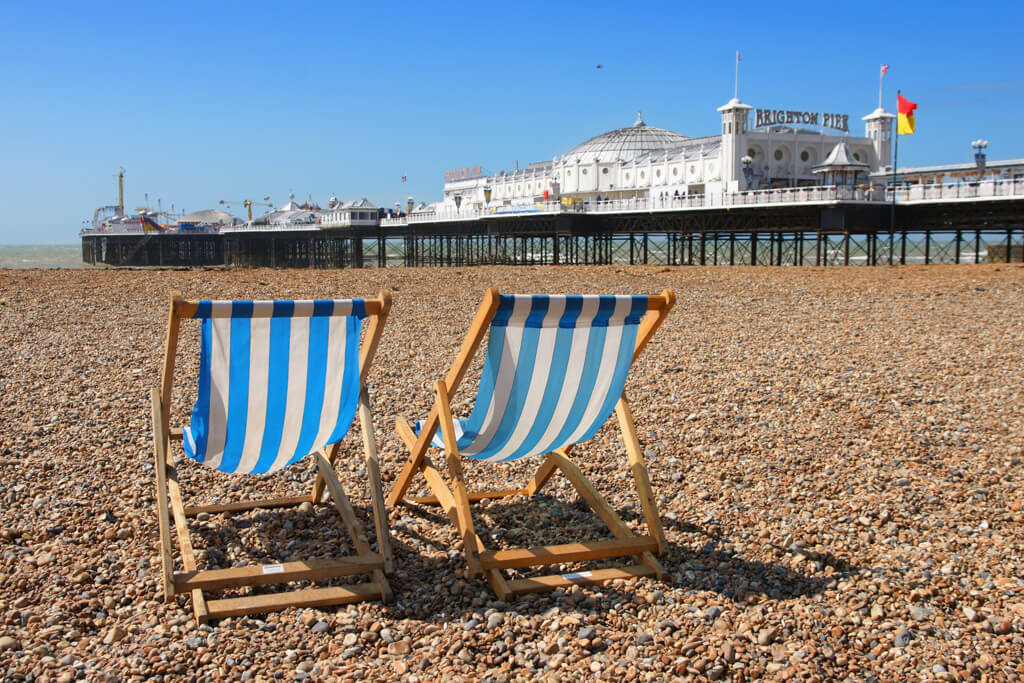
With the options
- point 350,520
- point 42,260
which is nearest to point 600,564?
point 350,520

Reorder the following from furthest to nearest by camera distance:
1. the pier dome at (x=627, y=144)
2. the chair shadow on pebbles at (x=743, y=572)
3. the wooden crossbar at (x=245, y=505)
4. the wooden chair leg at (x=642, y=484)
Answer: the pier dome at (x=627, y=144) → the wooden crossbar at (x=245, y=505) → the wooden chair leg at (x=642, y=484) → the chair shadow on pebbles at (x=743, y=572)

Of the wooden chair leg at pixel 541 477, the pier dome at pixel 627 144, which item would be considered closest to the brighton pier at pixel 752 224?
the pier dome at pixel 627 144

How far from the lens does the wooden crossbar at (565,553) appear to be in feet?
9.40

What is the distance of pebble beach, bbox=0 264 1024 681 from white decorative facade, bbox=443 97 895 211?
2312cm

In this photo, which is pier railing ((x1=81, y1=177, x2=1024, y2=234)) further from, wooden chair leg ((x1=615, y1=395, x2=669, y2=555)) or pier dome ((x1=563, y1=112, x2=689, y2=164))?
wooden chair leg ((x1=615, y1=395, x2=669, y2=555))

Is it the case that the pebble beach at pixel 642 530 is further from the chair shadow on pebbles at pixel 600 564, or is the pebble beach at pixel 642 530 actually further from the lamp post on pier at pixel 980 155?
the lamp post on pier at pixel 980 155

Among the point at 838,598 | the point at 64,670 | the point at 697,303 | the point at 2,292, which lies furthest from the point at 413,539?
the point at 2,292

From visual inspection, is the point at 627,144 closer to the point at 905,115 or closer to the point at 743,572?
the point at 905,115

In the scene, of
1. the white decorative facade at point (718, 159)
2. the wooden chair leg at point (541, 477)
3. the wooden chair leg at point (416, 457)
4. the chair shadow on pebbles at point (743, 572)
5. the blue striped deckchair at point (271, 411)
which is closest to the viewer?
the blue striped deckchair at point (271, 411)

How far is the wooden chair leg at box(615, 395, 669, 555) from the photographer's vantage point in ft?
9.88

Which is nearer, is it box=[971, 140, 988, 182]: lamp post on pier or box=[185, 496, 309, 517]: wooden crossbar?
box=[185, 496, 309, 517]: wooden crossbar

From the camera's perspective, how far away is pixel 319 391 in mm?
2998

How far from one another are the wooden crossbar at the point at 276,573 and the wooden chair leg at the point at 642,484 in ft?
2.91

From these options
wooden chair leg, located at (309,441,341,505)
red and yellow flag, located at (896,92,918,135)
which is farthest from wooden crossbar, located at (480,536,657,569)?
red and yellow flag, located at (896,92,918,135)
